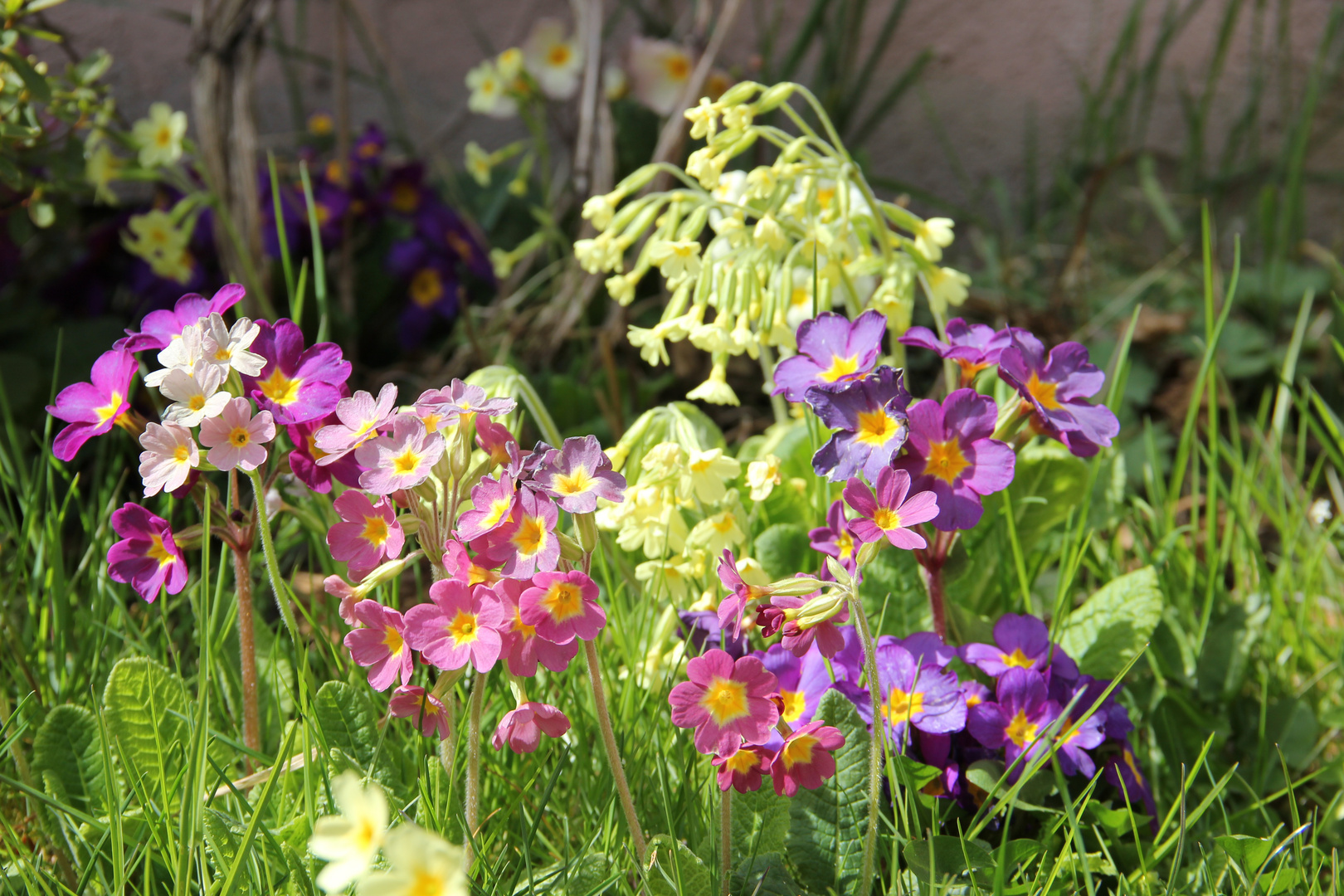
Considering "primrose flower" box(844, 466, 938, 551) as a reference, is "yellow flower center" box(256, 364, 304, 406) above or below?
above

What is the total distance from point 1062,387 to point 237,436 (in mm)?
748

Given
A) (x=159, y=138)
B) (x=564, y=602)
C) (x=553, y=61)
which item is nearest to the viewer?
(x=564, y=602)

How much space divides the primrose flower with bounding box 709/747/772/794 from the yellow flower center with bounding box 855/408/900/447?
274 millimetres

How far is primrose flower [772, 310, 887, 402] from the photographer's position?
100 centimetres

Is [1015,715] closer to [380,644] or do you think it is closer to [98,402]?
[380,644]

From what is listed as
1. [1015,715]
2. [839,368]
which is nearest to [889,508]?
[839,368]

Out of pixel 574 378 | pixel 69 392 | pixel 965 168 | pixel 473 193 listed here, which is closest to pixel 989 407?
pixel 69 392

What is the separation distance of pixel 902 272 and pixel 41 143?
3.99 ft

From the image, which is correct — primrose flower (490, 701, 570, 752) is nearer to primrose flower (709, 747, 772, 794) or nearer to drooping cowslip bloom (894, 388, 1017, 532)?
primrose flower (709, 747, 772, 794)

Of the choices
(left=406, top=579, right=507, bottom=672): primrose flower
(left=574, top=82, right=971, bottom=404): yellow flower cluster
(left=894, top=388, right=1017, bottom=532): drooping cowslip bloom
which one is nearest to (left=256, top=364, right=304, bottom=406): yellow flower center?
(left=406, top=579, right=507, bottom=672): primrose flower

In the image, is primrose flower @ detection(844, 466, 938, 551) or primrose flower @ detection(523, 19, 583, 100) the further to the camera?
primrose flower @ detection(523, 19, 583, 100)

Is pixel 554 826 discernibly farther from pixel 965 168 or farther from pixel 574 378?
pixel 965 168

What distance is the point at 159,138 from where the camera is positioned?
194 cm

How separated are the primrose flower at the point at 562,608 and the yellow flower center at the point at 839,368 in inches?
14.3
